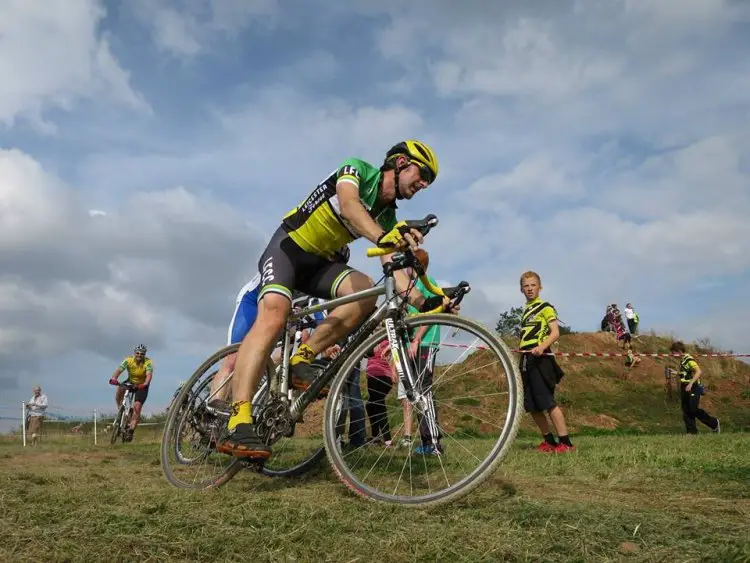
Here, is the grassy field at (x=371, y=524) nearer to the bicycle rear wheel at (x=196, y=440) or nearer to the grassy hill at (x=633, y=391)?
the bicycle rear wheel at (x=196, y=440)

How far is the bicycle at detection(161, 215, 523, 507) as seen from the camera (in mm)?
2980

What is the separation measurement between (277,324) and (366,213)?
2.92ft

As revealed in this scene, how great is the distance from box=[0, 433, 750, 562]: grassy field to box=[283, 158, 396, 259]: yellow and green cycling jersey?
148 centimetres

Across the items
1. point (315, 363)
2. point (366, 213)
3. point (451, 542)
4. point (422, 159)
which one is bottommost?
point (451, 542)

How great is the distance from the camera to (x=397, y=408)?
139 inches

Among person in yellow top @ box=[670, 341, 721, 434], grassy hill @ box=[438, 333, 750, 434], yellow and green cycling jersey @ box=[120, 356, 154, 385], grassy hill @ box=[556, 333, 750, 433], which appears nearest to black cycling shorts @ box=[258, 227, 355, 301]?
yellow and green cycling jersey @ box=[120, 356, 154, 385]

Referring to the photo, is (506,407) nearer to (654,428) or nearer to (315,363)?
(315,363)

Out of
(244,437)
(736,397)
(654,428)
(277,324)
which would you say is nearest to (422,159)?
(277,324)

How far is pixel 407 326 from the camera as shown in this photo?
11.1 feet

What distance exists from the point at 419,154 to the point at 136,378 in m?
11.9

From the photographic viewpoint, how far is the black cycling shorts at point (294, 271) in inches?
150

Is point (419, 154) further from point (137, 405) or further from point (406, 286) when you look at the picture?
point (137, 405)

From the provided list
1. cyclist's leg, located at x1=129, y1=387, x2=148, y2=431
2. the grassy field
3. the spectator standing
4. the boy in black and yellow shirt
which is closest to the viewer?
the grassy field

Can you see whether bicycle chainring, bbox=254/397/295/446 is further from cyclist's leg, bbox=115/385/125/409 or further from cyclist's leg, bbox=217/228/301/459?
cyclist's leg, bbox=115/385/125/409
